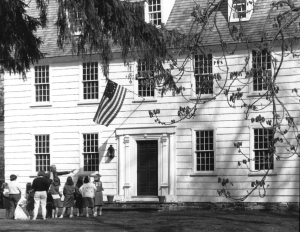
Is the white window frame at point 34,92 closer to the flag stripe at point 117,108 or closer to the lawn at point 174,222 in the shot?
the flag stripe at point 117,108

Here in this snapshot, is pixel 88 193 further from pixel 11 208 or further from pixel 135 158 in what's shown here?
pixel 135 158

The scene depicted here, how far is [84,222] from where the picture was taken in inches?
1086

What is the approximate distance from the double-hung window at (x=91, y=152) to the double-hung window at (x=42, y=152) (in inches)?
69.5

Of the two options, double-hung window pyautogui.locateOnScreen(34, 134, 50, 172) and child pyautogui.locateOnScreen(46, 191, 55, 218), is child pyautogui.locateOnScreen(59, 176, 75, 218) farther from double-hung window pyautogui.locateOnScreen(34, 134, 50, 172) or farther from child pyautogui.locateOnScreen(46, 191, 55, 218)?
double-hung window pyautogui.locateOnScreen(34, 134, 50, 172)

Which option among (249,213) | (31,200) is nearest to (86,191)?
(31,200)

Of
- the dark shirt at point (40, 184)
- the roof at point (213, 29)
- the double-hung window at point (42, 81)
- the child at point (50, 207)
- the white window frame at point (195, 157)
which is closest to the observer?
the dark shirt at point (40, 184)

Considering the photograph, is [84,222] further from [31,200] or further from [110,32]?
[110,32]

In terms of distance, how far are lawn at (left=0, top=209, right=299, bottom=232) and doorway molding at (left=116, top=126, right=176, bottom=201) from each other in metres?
2.86

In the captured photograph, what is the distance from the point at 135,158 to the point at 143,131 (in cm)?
115

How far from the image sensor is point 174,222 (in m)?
27.2

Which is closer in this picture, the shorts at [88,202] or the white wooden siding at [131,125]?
the shorts at [88,202]

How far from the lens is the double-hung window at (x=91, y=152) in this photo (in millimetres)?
36062

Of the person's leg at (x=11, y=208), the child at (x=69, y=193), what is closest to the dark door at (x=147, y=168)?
the child at (x=69, y=193)

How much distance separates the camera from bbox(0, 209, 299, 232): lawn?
24953mm
